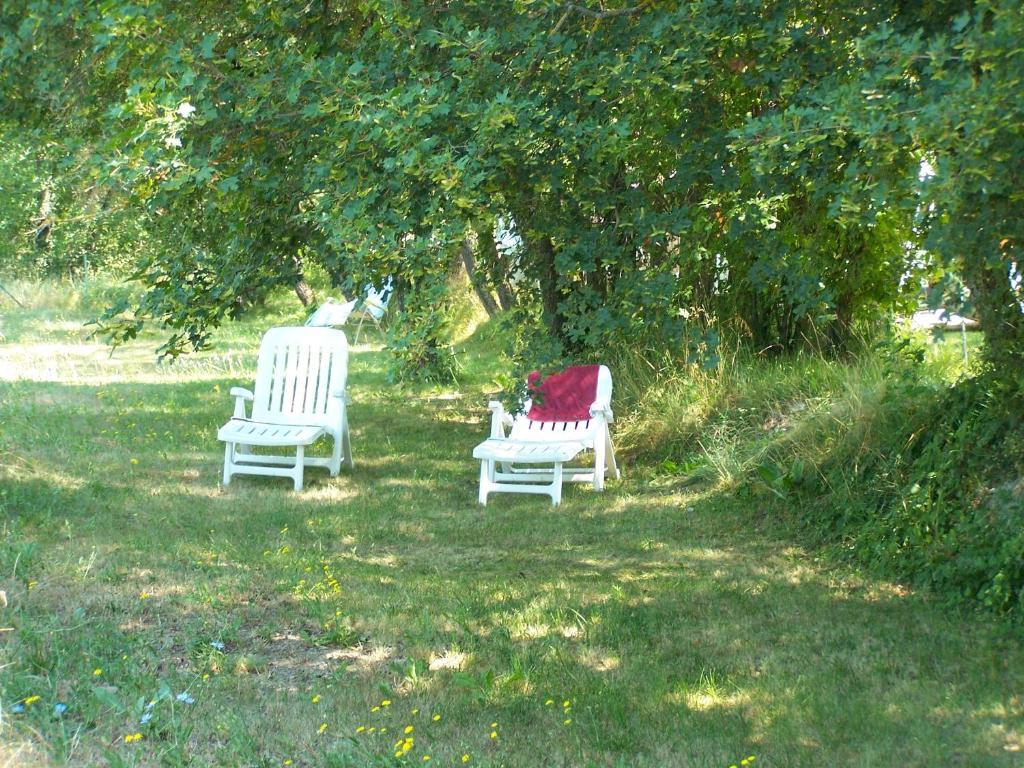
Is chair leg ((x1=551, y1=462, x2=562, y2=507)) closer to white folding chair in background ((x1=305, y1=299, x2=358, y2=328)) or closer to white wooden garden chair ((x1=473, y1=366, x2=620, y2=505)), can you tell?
white wooden garden chair ((x1=473, y1=366, x2=620, y2=505))

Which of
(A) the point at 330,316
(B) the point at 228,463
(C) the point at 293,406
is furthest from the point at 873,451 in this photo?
(A) the point at 330,316

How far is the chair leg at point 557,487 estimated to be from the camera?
7.88 meters

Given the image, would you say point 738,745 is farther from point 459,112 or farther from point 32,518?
point 32,518

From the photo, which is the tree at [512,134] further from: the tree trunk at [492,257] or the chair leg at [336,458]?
the chair leg at [336,458]

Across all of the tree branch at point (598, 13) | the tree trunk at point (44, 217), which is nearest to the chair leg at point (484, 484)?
the tree branch at point (598, 13)

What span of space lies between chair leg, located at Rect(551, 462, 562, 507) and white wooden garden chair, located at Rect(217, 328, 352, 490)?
1764mm

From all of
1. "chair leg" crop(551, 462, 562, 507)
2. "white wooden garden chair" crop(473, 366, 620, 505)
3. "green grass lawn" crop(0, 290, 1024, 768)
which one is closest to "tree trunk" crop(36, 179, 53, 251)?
"green grass lawn" crop(0, 290, 1024, 768)

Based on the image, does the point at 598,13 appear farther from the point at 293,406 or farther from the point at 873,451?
the point at 293,406

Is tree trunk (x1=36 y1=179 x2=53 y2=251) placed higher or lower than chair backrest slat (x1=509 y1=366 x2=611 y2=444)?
higher

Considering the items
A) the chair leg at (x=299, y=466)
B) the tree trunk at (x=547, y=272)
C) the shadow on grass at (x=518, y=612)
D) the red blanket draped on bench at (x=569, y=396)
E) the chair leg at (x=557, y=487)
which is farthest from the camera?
the red blanket draped on bench at (x=569, y=396)

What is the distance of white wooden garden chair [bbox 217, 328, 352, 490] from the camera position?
8.40 m

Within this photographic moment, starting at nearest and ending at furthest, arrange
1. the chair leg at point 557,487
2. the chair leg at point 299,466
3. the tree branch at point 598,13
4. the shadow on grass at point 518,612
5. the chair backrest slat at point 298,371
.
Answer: the shadow on grass at point 518,612 < the tree branch at point 598,13 < the chair leg at point 557,487 < the chair leg at point 299,466 < the chair backrest slat at point 298,371

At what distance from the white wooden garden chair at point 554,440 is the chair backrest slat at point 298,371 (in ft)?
4.84

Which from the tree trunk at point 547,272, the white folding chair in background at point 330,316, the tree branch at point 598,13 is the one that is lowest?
the white folding chair in background at point 330,316
